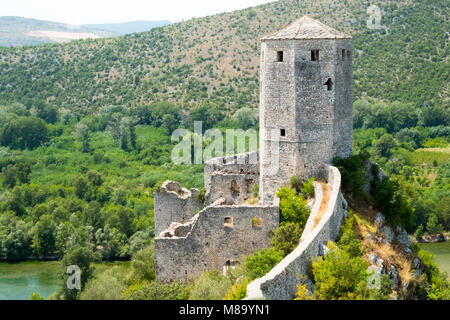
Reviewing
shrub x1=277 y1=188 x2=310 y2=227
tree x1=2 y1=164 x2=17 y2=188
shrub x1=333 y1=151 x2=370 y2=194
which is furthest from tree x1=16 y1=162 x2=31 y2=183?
shrub x1=277 y1=188 x2=310 y2=227

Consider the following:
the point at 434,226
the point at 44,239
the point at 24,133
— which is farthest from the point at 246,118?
the point at 24,133

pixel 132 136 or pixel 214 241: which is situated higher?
pixel 132 136

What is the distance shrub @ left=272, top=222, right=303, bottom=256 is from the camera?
20.9 meters

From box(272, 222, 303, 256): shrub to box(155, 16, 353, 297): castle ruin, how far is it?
67cm

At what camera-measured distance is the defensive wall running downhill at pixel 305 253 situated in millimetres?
15889

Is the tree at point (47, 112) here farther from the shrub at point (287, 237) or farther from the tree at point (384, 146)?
the shrub at point (287, 237)

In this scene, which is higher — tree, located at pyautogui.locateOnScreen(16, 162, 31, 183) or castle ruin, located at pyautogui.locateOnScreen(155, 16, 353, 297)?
castle ruin, located at pyautogui.locateOnScreen(155, 16, 353, 297)

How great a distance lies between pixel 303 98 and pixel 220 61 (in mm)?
59164

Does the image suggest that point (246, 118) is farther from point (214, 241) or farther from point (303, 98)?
point (214, 241)

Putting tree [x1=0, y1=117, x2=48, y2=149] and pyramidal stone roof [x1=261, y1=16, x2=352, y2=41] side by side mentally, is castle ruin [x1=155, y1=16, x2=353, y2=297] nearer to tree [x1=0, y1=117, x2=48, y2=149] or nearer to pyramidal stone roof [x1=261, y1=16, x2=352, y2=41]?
pyramidal stone roof [x1=261, y1=16, x2=352, y2=41]

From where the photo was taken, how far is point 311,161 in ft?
80.1

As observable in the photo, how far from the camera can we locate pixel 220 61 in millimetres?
82188

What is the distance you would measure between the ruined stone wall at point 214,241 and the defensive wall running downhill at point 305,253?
1736mm

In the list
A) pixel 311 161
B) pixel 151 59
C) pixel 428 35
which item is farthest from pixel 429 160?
pixel 311 161
